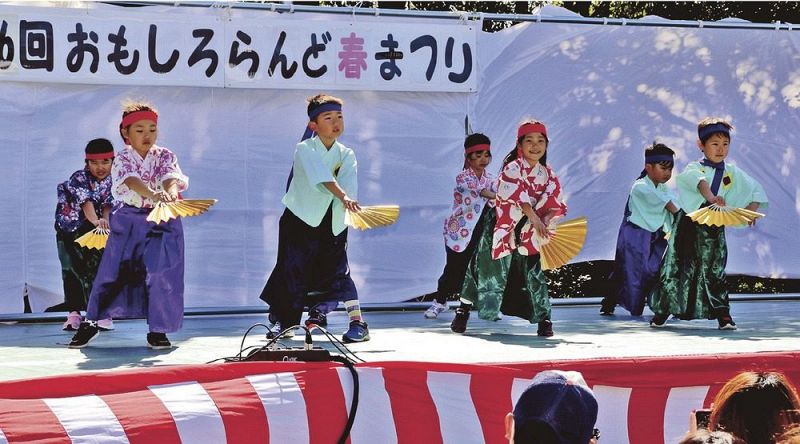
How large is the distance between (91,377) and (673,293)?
538 cm

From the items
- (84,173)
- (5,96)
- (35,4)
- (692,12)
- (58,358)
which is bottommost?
(58,358)

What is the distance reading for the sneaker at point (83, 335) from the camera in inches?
271

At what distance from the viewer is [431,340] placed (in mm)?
7223

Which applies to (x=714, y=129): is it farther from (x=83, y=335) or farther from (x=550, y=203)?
(x=83, y=335)

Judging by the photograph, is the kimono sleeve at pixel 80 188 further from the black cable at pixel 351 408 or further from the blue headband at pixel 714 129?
the black cable at pixel 351 408

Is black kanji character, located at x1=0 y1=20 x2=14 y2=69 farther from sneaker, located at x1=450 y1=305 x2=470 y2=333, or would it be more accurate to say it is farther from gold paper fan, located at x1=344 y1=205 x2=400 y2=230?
sneaker, located at x1=450 y1=305 x2=470 y2=333

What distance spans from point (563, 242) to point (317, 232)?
1448 mm

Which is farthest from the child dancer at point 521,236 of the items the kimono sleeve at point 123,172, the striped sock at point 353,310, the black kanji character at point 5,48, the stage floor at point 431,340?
the black kanji character at point 5,48

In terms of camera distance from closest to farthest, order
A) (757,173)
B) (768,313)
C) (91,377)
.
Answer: (91,377) → (768,313) → (757,173)

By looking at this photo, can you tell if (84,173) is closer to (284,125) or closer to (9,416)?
(284,125)

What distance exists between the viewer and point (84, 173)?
8.23 m

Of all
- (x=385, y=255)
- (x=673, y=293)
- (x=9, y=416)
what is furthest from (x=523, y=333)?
(x=9, y=416)

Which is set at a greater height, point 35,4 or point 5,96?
point 35,4

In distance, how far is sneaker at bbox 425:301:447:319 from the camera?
909 cm
